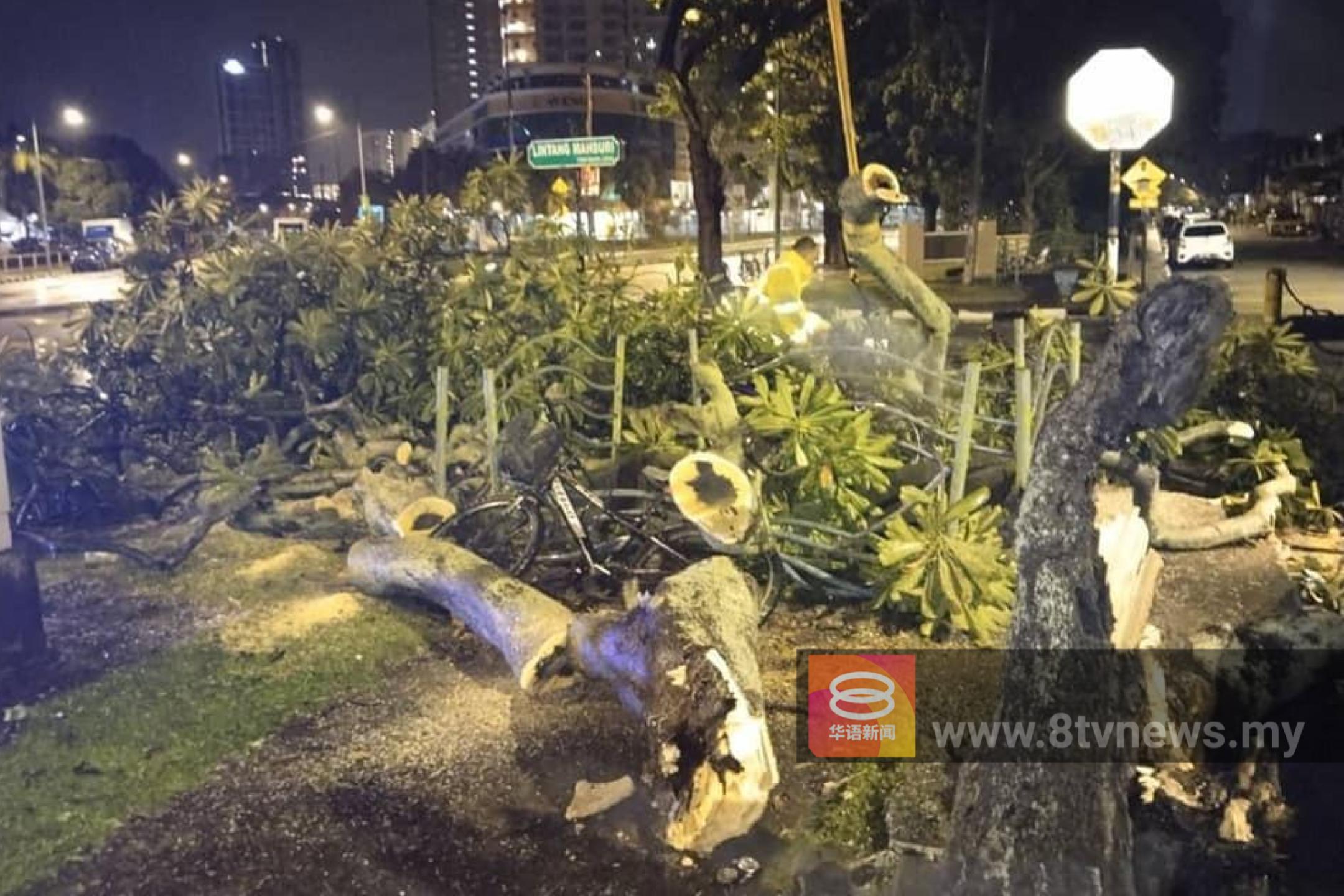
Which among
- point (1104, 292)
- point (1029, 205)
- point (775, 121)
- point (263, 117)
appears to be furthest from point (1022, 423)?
point (263, 117)

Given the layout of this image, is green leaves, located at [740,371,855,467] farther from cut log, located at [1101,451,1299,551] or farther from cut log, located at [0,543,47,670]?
cut log, located at [0,543,47,670]

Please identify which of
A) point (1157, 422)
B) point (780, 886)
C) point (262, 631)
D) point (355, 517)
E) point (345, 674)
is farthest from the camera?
point (355, 517)

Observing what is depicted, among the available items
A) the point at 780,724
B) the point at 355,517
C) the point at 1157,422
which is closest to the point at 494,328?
the point at 355,517

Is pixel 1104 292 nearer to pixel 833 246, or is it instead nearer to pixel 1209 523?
pixel 1209 523

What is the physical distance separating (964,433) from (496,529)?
291 centimetres

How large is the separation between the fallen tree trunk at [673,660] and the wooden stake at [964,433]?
1.27 metres

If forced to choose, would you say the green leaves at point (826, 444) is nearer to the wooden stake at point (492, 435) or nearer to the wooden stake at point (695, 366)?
the wooden stake at point (695, 366)

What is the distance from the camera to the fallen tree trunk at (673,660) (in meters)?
4.20

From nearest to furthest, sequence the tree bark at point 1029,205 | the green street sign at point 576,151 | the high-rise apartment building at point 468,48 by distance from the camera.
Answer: the green street sign at point 576,151 < the tree bark at point 1029,205 < the high-rise apartment building at point 468,48

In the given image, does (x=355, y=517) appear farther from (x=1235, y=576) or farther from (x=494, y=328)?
(x=1235, y=576)

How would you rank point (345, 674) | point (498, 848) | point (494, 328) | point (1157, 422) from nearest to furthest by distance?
point (1157, 422), point (498, 848), point (345, 674), point (494, 328)

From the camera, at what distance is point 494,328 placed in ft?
31.9

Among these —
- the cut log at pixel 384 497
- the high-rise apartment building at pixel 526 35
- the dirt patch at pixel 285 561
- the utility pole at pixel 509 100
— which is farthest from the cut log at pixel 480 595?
the high-rise apartment building at pixel 526 35

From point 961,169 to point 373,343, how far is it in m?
22.9
